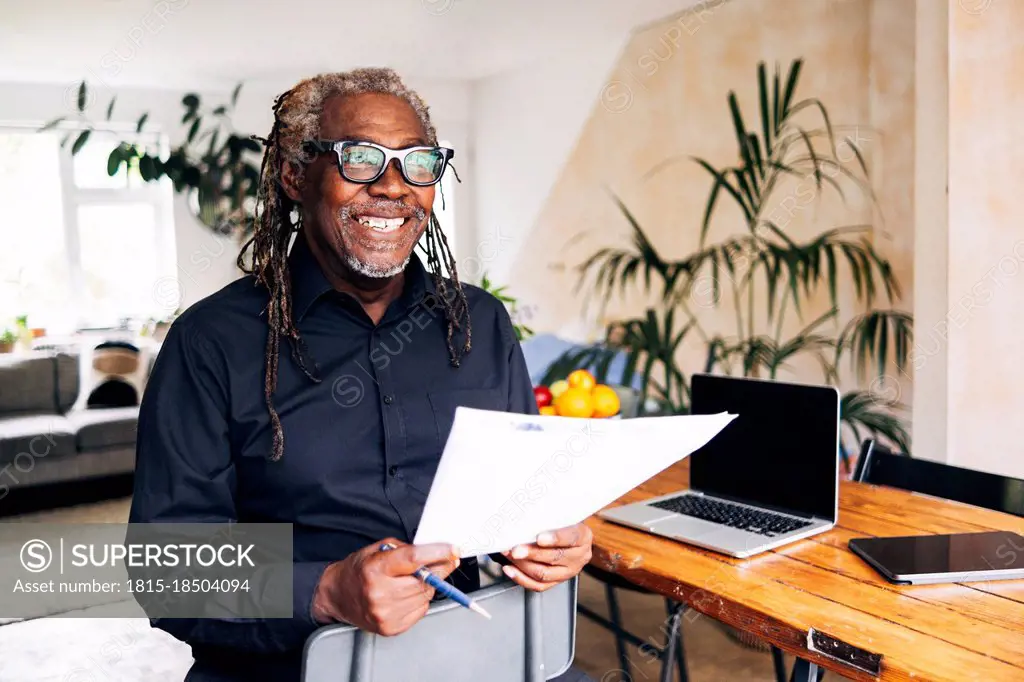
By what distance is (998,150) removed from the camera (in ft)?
8.97

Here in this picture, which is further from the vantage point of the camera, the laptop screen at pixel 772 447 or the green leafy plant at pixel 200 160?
the green leafy plant at pixel 200 160

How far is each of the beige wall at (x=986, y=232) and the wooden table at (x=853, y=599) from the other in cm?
117

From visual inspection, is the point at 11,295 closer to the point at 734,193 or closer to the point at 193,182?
the point at 193,182

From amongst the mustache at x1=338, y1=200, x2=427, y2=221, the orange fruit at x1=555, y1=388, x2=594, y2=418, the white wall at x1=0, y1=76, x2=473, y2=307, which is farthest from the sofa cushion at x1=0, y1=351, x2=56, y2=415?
the mustache at x1=338, y1=200, x2=427, y2=221

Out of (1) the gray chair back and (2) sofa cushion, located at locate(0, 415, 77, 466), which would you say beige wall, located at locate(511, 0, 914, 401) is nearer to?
(1) the gray chair back

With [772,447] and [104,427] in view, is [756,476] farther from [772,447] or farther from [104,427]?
[104,427]

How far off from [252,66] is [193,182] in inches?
36.7

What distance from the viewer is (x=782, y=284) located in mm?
4270

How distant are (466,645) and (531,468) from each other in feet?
0.90

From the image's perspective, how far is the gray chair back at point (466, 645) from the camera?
3.32ft

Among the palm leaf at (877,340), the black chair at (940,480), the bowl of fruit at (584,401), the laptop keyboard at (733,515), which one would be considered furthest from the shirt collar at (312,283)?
the palm leaf at (877,340)

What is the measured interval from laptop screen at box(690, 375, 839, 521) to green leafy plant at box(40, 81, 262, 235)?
426cm

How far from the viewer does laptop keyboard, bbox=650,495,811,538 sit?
1.69 m

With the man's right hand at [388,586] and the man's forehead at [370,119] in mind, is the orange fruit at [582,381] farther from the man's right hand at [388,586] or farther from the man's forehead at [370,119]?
the man's right hand at [388,586]
